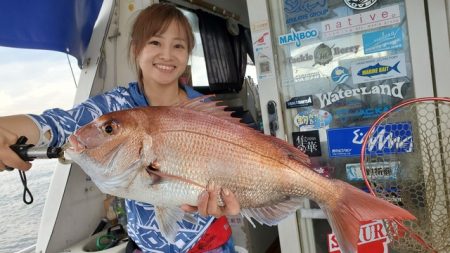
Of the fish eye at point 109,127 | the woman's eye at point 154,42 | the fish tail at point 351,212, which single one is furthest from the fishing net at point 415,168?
the fish eye at point 109,127

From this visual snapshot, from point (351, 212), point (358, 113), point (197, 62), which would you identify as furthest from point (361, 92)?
point (197, 62)

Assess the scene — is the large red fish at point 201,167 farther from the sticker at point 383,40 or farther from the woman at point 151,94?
the sticker at point 383,40

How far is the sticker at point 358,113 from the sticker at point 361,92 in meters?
0.09

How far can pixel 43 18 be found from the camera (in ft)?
7.64

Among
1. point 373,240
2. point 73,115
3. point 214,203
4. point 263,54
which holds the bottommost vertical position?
point 373,240

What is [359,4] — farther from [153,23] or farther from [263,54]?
[153,23]

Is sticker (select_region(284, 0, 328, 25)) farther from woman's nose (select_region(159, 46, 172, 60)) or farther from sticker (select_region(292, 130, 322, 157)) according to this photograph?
woman's nose (select_region(159, 46, 172, 60))

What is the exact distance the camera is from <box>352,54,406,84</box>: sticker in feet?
7.24

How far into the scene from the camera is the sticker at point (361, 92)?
2.23 metres

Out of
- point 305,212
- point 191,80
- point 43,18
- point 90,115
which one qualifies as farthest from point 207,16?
point 90,115

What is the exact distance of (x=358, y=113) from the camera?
7.77 ft

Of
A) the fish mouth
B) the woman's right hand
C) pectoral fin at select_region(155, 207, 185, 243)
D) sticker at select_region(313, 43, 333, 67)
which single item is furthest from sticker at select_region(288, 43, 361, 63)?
the woman's right hand

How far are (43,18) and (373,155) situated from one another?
2.46m

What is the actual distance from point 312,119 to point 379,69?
1.90 ft
